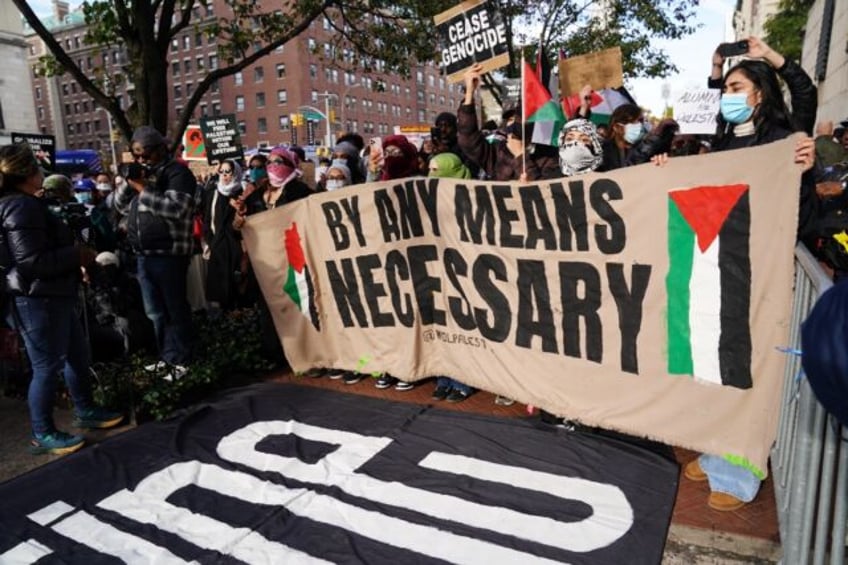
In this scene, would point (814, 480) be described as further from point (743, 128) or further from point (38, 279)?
point (38, 279)

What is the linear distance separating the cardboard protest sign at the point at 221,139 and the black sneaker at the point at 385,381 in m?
4.23

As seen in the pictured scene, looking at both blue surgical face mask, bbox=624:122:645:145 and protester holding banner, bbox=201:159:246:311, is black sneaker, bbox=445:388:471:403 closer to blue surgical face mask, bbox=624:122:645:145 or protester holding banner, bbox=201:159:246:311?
protester holding banner, bbox=201:159:246:311

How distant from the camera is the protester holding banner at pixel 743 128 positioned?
3.06 m

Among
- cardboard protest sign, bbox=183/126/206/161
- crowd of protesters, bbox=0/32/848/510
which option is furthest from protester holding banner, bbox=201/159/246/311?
cardboard protest sign, bbox=183/126/206/161

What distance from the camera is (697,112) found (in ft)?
24.6

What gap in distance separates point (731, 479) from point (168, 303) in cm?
426

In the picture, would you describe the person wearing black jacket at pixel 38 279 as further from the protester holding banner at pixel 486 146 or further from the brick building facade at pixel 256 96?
the brick building facade at pixel 256 96

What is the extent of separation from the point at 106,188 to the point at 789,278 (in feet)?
40.5

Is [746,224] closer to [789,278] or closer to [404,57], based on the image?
[789,278]

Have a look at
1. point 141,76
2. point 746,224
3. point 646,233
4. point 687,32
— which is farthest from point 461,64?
point 687,32

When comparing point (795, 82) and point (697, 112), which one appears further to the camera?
point (697, 112)

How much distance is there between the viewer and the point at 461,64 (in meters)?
4.77

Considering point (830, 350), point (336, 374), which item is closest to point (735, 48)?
point (830, 350)

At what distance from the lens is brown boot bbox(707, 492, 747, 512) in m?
3.04
